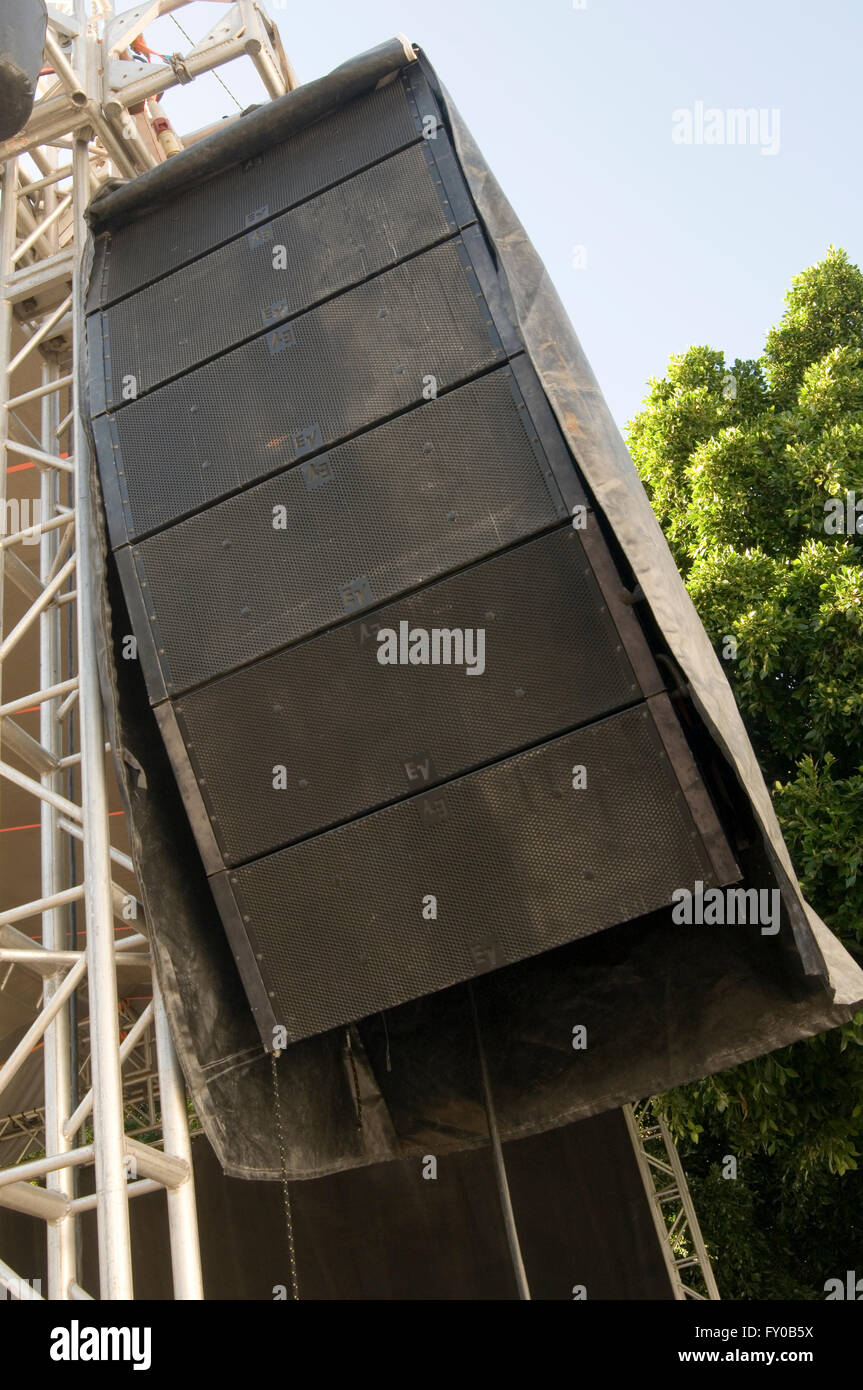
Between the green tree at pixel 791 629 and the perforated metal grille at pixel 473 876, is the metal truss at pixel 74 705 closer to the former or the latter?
the perforated metal grille at pixel 473 876

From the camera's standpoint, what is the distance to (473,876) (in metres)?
3.46

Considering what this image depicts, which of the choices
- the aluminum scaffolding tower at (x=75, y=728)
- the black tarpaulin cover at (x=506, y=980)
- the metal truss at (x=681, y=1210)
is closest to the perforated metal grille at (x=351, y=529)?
the black tarpaulin cover at (x=506, y=980)

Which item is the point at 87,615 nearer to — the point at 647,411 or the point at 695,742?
the point at 695,742

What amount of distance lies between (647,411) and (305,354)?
453cm

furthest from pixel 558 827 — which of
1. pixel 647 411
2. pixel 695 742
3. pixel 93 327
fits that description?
pixel 647 411

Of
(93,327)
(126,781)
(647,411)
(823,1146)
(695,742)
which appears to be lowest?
(823,1146)

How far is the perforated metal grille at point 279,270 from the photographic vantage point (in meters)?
3.93

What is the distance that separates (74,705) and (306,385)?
81.5 inches

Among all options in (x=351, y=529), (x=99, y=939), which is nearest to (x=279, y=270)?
(x=351, y=529)

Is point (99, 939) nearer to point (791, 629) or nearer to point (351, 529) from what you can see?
point (351, 529)

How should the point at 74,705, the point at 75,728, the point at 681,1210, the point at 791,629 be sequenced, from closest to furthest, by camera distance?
1. the point at 74,705
2. the point at 75,728
3. the point at 791,629
4. the point at 681,1210

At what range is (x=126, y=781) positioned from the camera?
3863 mm

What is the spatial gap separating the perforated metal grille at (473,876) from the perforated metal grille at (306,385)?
4.00 feet

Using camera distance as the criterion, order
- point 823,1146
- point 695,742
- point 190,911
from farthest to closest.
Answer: point 823,1146 → point 190,911 → point 695,742
